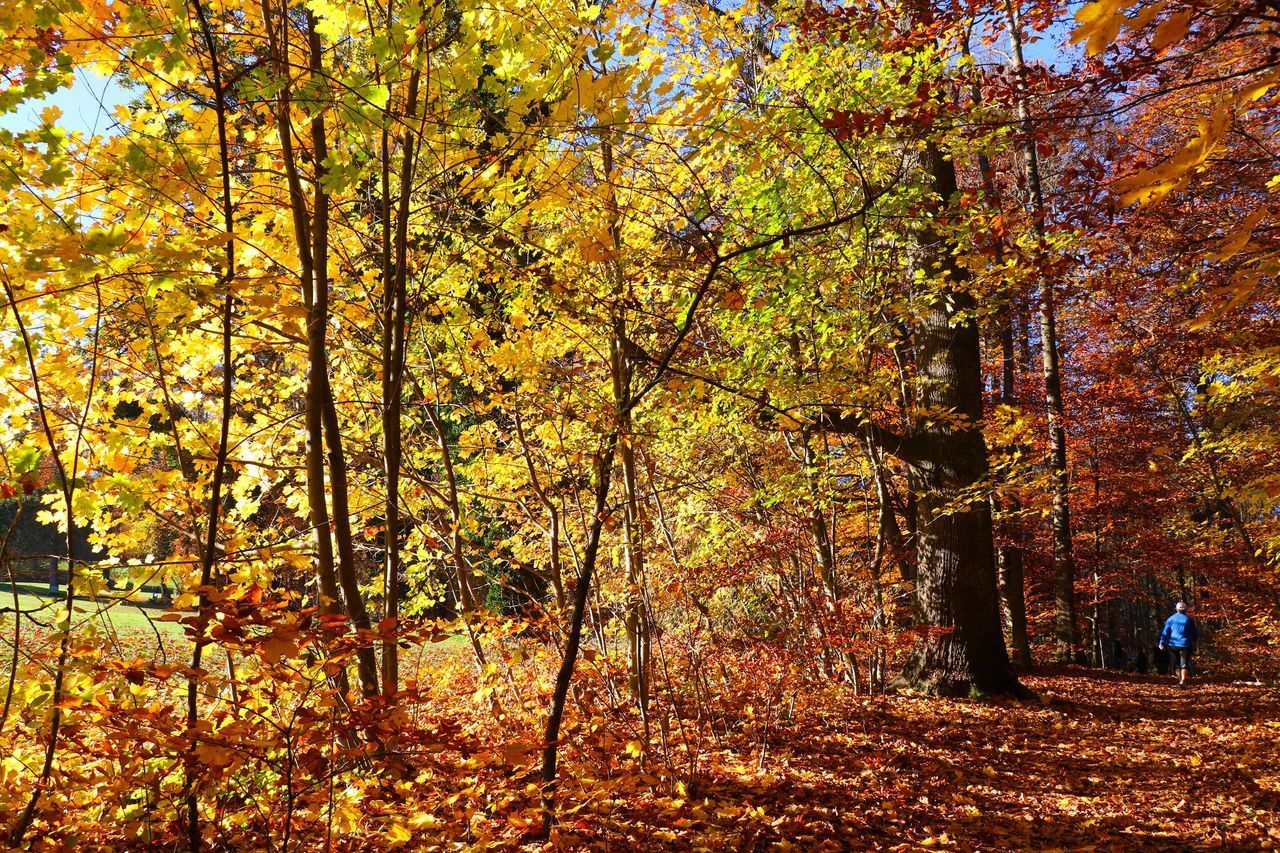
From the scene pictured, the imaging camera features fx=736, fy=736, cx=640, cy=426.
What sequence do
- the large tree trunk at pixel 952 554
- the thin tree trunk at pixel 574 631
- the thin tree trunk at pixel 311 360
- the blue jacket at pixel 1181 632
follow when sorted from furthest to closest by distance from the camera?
the blue jacket at pixel 1181 632 < the large tree trunk at pixel 952 554 < the thin tree trunk at pixel 311 360 < the thin tree trunk at pixel 574 631

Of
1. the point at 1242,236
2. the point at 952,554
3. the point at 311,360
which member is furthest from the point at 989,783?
the point at 311,360

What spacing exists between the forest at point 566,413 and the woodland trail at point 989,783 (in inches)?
1.5

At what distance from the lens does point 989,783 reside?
4.83m

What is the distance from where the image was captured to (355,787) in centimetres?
291

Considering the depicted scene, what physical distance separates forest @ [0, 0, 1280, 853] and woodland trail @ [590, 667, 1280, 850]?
4 centimetres

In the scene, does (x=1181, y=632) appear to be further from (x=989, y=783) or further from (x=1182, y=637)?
(x=989, y=783)

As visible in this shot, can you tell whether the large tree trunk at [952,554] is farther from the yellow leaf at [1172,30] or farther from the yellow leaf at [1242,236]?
the yellow leaf at [1172,30]

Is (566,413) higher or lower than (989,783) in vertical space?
higher

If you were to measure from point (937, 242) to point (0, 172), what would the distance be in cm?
665

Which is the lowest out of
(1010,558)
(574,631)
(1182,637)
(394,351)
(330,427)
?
(1182,637)

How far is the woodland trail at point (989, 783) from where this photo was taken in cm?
385

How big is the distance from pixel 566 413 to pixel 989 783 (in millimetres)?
3700

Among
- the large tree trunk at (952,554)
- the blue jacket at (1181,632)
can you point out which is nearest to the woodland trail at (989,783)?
the large tree trunk at (952,554)

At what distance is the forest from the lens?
95.7 inches
